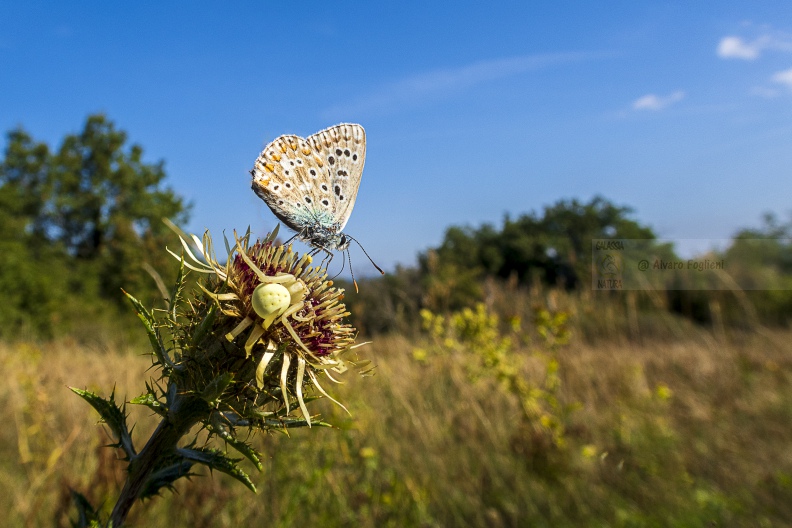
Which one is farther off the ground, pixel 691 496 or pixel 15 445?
pixel 15 445

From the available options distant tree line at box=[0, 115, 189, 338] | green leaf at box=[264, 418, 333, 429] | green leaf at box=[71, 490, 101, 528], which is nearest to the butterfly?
green leaf at box=[264, 418, 333, 429]

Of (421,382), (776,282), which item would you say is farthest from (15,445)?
(776,282)

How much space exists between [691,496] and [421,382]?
356cm

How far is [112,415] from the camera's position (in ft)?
5.32

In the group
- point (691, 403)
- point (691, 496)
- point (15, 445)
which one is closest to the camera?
point (691, 496)

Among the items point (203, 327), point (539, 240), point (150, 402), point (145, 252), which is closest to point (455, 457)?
point (203, 327)

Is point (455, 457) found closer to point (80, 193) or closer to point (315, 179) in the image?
point (315, 179)

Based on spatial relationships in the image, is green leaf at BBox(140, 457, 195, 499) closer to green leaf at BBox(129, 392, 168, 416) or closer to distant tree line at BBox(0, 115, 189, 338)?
green leaf at BBox(129, 392, 168, 416)

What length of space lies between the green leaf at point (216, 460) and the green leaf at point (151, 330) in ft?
0.90

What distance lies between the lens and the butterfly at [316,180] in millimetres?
2779

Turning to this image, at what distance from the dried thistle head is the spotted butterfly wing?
800mm

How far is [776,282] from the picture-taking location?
1745 centimetres

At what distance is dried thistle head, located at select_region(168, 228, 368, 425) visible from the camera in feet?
5.60

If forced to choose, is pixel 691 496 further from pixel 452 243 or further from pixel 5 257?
pixel 5 257
